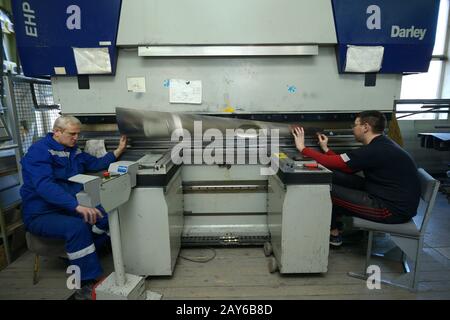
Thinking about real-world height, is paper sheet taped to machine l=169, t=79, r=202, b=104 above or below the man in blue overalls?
above

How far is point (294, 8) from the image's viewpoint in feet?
5.46

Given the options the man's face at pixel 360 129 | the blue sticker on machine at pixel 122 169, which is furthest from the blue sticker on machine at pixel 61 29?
the man's face at pixel 360 129

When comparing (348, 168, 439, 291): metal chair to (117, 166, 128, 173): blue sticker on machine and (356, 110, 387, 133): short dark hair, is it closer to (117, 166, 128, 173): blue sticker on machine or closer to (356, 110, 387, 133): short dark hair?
(356, 110, 387, 133): short dark hair

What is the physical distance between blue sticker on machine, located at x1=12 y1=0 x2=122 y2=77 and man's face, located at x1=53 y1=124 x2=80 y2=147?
45 cm

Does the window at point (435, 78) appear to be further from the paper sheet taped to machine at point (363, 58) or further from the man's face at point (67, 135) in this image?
the man's face at point (67, 135)

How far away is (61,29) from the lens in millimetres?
1658

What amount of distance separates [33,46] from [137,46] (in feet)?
2.12

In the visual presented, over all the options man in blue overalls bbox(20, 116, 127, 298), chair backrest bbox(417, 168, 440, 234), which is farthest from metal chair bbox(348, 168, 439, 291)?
man in blue overalls bbox(20, 116, 127, 298)

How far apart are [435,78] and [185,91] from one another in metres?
4.19

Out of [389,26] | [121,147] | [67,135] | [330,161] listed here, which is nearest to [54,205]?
[67,135]

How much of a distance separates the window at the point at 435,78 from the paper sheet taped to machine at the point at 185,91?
11.2 ft

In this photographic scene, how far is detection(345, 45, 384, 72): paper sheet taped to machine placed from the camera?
1.71m

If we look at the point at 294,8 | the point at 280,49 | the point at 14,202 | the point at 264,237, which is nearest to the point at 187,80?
the point at 280,49

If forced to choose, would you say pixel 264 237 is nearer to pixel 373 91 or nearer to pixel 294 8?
pixel 373 91
